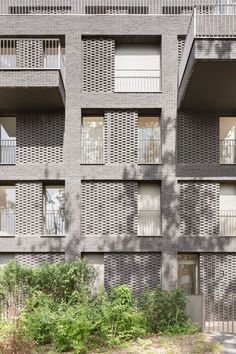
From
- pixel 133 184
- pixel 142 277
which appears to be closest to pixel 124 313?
pixel 142 277

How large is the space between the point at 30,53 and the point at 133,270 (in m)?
9.62

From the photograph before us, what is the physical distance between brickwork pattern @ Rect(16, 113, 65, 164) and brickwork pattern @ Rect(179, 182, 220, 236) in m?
5.21

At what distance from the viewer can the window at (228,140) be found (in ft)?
52.8

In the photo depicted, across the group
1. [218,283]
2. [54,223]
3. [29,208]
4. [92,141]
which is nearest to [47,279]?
[54,223]

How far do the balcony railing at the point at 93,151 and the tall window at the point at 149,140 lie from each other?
1.62 meters

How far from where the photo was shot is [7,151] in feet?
53.2

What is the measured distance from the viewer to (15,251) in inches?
604

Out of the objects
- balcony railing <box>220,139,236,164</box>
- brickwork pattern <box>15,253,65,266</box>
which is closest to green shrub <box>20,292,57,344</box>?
brickwork pattern <box>15,253,65,266</box>

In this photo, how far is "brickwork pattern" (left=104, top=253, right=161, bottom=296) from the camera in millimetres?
15375

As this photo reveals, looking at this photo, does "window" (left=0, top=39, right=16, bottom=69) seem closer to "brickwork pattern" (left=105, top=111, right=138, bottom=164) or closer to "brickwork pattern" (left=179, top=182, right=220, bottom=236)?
"brickwork pattern" (left=105, top=111, right=138, bottom=164)

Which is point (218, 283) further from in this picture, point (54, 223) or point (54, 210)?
point (54, 210)

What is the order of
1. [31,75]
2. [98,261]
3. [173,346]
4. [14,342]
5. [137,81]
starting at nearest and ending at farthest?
[14,342] → [173,346] → [31,75] → [98,261] → [137,81]

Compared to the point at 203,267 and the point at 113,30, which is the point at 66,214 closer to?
the point at 203,267

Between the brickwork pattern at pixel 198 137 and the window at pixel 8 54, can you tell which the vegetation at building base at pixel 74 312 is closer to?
the brickwork pattern at pixel 198 137
